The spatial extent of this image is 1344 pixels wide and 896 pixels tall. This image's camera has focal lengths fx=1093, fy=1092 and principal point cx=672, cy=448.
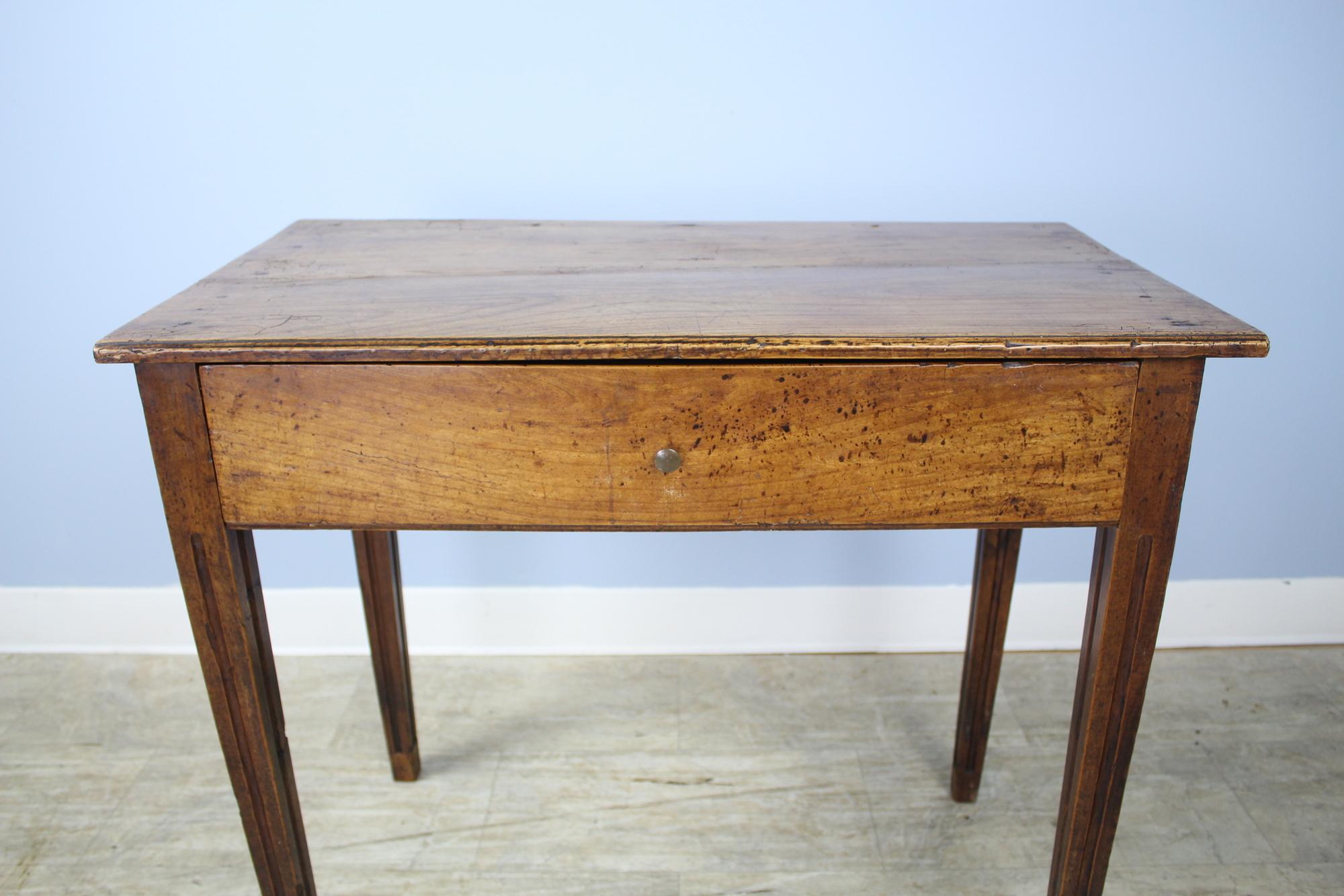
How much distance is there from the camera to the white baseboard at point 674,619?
78.4 inches

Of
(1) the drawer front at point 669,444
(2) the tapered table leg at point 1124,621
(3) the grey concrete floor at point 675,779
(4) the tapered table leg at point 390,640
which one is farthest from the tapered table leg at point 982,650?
(4) the tapered table leg at point 390,640

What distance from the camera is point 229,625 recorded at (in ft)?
3.57

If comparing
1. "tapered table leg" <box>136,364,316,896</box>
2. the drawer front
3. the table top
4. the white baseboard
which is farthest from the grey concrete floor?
the table top

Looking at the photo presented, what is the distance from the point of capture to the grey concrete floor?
4.97 feet

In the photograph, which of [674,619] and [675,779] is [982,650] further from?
[674,619]

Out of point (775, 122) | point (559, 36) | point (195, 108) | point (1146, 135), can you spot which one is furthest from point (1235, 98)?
point (195, 108)

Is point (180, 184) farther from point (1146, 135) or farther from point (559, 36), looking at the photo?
point (1146, 135)

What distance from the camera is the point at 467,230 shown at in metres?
1.43

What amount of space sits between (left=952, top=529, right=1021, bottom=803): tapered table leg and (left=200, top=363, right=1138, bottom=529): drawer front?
46 cm

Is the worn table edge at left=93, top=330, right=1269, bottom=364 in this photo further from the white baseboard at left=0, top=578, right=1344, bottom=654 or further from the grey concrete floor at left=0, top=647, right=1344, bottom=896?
the white baseboard at left=0, top=578, right=1344, bottom=654

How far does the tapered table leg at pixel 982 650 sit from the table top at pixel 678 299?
16.3 inches

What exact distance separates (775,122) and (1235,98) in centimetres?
72

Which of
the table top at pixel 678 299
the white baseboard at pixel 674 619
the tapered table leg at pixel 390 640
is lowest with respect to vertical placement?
the white baseboard at pixel 674 619

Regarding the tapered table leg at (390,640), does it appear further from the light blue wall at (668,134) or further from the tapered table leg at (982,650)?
the tapered table leg at (982,650)
